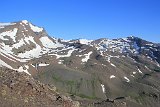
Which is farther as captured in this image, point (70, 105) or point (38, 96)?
point (70, 105)

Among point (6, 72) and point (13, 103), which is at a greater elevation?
point (6, 72)

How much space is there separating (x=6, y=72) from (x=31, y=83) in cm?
700

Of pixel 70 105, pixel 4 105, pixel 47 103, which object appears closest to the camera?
pixel 4 105

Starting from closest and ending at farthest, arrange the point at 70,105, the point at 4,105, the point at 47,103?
the point at 4,105 < the point at 47,103 < the point at 70,105

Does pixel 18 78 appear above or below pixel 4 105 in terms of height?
above

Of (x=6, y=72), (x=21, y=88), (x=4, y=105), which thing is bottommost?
(x=4, y=105)

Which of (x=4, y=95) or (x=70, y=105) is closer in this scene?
(x=4, y=95)

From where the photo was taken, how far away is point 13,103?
→ 61188 millimetres

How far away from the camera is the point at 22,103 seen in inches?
2443

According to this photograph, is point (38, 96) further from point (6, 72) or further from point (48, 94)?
point (6, 72)

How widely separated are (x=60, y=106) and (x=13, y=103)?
9949 mm

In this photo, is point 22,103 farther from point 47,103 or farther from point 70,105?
point 70,105

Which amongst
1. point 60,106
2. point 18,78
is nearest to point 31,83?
point 18,78

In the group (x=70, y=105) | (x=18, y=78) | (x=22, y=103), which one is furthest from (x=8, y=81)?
(x=70, y=105)
